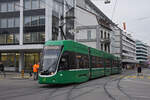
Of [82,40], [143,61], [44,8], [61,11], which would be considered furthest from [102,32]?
[143,61]

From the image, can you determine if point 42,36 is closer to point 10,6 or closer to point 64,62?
point 10,6

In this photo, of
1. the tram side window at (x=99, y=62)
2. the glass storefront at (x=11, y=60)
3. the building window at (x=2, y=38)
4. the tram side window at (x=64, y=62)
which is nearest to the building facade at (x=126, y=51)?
the glass storefront at (x=11, y=60)

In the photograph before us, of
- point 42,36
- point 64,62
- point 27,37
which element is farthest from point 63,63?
point 27,37

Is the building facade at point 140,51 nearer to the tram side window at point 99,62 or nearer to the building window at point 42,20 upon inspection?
the building window at point 42,20

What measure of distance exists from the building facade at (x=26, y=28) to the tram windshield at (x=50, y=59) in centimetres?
2024

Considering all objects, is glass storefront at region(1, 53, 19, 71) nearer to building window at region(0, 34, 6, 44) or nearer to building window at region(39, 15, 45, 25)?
building window at region(0, 34, 6, 44)

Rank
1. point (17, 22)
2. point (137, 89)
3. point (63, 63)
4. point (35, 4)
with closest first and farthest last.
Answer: point (137, 89) → point (63, 63) → point (35, 4) → point (17, 22)

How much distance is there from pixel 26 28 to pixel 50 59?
931 inches

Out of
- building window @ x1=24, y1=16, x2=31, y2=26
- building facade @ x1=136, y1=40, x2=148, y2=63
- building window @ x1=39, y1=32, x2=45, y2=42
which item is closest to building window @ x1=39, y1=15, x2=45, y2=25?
building window @ x1=39, y1=32, x2=45, y2=42

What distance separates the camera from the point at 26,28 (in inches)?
1452

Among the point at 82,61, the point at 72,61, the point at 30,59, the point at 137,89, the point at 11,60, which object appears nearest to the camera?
the point at 137,89

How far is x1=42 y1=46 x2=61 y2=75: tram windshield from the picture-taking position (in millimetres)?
14320

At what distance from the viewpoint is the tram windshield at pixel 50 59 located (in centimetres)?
1432

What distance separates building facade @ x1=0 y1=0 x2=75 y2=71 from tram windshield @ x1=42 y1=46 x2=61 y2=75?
20239mm
